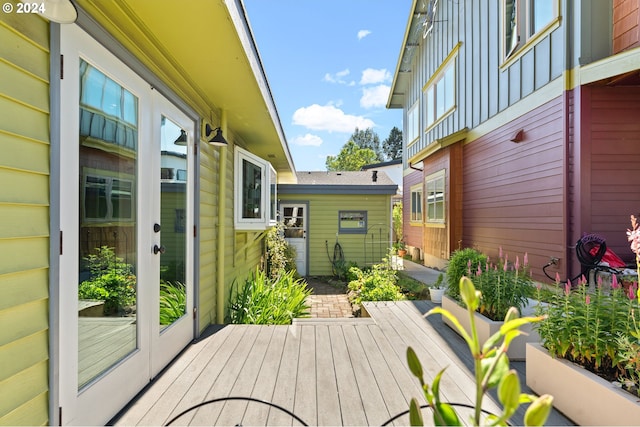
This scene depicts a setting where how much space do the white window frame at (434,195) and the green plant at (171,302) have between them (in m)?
5.37

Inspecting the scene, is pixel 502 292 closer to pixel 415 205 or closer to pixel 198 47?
pixel 198 47

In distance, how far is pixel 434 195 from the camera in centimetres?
717

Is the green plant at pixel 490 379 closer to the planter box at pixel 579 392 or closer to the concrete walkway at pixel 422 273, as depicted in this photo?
the planter box at pixel 579 392

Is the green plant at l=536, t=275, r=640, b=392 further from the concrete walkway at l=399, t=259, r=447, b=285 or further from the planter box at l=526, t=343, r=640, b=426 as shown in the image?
the concrete walkway at l=399, t=259, r=447, b=285

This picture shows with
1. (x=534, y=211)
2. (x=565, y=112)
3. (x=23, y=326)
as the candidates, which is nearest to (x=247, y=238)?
(x=23, y=326)

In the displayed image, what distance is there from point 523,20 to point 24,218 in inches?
232

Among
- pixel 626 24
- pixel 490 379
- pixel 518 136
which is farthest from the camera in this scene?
pixel 518 136

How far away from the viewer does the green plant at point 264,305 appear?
3.64m

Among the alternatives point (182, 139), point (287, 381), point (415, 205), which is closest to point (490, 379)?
point (287, 381)

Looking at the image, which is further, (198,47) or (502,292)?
(502,292)

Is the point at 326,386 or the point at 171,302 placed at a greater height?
the point at 171,302

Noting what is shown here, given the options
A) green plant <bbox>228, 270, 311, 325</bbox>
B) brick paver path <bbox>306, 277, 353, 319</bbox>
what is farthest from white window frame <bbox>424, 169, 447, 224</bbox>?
green plant <bbox>228, 270, 311, 325</bbox>

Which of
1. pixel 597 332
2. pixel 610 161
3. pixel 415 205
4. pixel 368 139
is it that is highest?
pixel 368 139

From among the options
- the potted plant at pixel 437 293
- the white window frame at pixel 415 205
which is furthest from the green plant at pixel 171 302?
the white window frame at pixel 415 205
